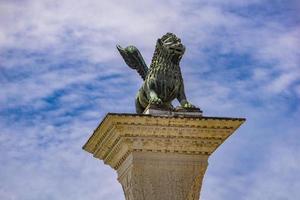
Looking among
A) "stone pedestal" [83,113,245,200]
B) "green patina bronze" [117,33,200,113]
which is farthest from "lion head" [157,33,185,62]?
"stone pedestal" [83,113,245,200]

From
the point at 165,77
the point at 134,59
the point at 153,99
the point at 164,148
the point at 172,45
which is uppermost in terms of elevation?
the point at 134,59

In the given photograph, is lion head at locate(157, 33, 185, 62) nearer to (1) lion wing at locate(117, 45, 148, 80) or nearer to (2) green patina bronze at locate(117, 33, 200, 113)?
(2) green patina bronze at locate(117, 33, 200, 113)

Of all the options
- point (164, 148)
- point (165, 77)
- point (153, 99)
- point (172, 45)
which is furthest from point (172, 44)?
point (164, 148)

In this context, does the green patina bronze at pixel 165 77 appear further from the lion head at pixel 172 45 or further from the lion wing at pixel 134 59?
the lion wing at pixel 134 59

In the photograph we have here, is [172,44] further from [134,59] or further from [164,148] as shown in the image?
[164,148]

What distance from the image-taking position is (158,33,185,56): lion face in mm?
14109

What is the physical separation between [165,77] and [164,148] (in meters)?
1.37

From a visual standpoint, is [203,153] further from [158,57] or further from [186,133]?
[158,57]

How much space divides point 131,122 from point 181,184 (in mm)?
1328

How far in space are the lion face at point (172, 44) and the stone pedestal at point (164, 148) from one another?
1.45 metres

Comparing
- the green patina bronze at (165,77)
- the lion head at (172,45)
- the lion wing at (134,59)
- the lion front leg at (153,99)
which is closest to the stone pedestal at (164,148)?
the lion front leg at (153,99)

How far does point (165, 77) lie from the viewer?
1403 cm

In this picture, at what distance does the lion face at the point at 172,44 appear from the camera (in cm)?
1411

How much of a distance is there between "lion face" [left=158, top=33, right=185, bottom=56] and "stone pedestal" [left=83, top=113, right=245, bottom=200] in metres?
1.45
